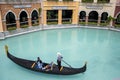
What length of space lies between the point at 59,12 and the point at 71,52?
32.0 ft

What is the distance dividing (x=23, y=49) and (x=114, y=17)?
13614 mm

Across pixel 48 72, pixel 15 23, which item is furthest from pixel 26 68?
pixel 15 23

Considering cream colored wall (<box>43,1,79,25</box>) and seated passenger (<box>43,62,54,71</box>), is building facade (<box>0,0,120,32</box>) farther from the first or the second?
seated passenger (<box>43,62,54,71</box>)

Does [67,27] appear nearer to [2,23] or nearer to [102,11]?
[102,11]

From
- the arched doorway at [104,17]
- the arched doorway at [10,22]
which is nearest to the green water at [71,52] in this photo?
the arched doorway at [10,22]

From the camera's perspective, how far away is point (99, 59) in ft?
37.2

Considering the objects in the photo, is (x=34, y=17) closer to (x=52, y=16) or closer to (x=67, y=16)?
(x=52, y=16)

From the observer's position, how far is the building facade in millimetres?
17406

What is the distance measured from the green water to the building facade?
258cm

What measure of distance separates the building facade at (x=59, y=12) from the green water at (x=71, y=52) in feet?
8.46

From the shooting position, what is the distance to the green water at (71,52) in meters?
8.98

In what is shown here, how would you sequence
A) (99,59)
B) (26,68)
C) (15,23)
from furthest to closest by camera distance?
(15,23) < (99,59) < (26,68)

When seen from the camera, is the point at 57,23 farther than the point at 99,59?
Yes

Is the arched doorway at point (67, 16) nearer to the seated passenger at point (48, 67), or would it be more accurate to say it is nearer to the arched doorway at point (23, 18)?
the arched doorway at point (23, 18)
